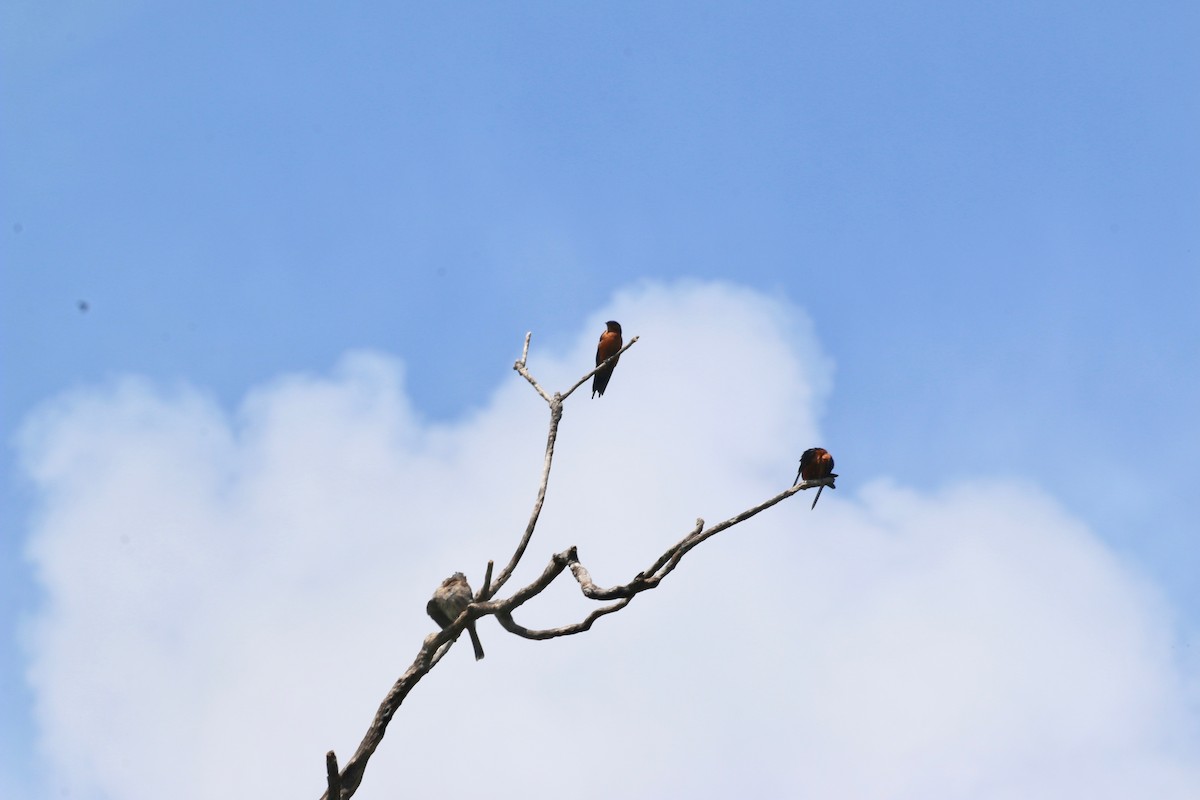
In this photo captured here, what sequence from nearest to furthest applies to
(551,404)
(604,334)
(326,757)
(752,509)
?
(326,757)
(752,509)
(551,404)
(604,334)

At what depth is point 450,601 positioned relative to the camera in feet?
22.9

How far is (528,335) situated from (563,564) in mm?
2204

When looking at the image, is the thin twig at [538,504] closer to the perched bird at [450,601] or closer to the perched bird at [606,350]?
the perched bird at [450,601]

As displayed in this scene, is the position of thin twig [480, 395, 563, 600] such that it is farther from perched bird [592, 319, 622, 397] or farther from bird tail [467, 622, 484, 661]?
perched bird [592, 319, 622, 397]

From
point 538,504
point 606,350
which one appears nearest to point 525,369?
point 538,504

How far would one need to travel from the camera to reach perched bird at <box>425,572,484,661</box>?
697cm

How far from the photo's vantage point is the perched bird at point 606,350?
46.3 feet

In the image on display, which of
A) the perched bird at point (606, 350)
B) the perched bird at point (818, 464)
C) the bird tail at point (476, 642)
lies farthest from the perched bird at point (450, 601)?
the perched bird at point (606, 350)

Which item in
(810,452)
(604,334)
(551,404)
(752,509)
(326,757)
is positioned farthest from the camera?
(604,334)

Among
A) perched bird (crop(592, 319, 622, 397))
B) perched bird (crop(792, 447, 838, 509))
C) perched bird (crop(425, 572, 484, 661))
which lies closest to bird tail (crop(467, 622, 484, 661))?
perched bird (crop(425, 572, 484, 661))

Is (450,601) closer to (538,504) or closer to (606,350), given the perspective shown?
(538,504)

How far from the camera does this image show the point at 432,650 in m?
6.82

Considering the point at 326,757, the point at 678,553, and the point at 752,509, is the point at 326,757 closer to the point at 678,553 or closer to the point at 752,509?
the point at 678,553

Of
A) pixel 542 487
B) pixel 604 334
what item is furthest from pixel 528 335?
pixel 604 334
